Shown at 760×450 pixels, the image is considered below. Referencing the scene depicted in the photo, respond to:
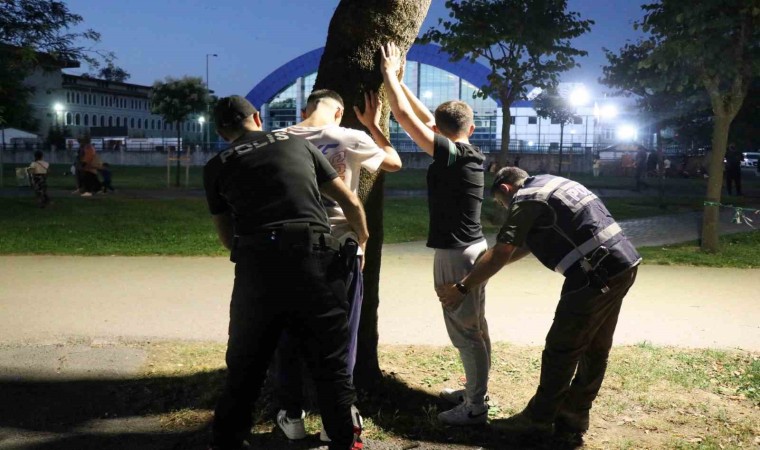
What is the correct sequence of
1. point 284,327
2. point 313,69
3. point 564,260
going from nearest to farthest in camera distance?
point 284,327 < point 564,260 < point 313,69

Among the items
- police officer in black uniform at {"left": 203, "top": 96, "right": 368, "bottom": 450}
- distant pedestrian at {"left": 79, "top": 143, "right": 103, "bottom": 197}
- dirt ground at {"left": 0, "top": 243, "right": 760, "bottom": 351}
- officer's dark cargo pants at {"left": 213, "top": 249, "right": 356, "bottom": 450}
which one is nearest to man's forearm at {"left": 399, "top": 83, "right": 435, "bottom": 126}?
police officer in black uniform at {"left": 203, "top": 96, "right": 368, "bottom": 450}

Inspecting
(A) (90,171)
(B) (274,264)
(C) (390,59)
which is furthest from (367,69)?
(A) (90,171)

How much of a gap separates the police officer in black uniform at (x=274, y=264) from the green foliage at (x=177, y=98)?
26199mm

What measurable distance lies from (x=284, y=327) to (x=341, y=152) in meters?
0.95

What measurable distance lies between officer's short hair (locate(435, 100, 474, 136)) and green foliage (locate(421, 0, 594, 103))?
39.8 feet

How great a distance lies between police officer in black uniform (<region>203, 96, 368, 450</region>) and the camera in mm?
3264

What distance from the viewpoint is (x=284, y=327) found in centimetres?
339

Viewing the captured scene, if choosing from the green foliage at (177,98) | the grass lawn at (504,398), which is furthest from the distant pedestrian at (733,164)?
the grass lawn at (504,398)

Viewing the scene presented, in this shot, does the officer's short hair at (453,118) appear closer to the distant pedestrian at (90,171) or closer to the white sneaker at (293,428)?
the white sneaker at (293,428)

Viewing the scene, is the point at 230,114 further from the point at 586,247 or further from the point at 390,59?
the point at 586,247

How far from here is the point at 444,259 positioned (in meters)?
4.08

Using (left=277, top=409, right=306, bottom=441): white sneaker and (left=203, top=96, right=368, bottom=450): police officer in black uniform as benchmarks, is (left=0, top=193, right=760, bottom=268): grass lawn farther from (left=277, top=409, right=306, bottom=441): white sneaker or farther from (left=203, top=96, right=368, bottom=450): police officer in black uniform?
(left=203, top=96, right=368, bottom=450): police officer in black uniform

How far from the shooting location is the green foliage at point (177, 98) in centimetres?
2844

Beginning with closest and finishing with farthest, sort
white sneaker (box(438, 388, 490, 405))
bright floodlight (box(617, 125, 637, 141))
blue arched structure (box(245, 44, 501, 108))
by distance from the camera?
white sneaker (box(438, 388, 490, 405)) < blue arched structure (box(245, 44, 501, 108)) < bright floodlight (box(617, 125, 637, 141))
